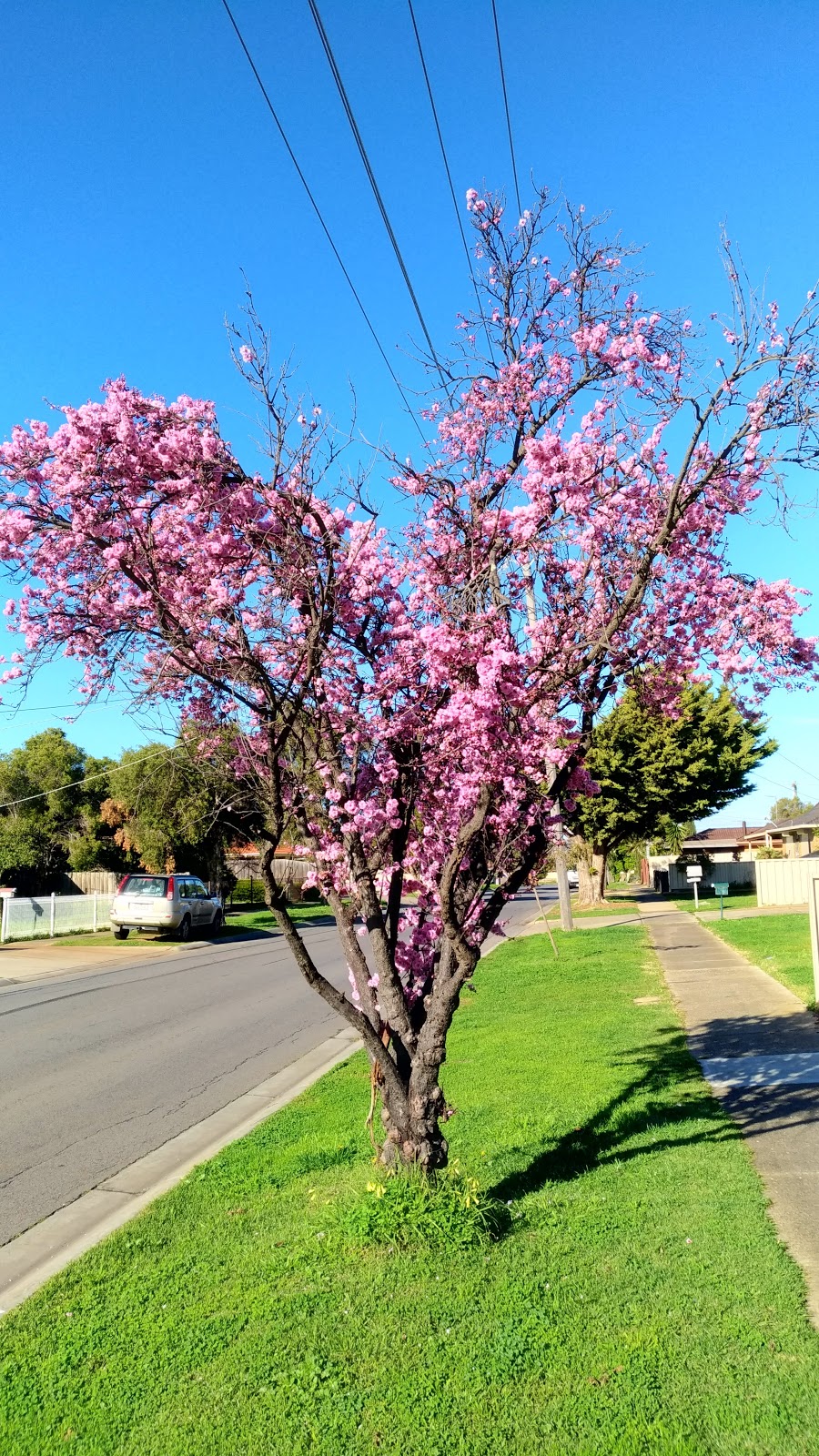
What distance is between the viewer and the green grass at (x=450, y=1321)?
10.9ft

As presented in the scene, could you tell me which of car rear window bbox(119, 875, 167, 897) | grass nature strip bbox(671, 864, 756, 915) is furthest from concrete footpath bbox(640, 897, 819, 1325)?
grass nature strip bbox(671, 864, 756, 915)

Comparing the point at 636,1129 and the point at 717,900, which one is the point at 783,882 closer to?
the point at 717,900

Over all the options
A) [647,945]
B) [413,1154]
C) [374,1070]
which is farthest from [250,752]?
[647,945]

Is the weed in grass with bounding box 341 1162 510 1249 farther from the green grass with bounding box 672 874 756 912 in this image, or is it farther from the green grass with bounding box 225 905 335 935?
the green grass with bounding box 672 874 756 912

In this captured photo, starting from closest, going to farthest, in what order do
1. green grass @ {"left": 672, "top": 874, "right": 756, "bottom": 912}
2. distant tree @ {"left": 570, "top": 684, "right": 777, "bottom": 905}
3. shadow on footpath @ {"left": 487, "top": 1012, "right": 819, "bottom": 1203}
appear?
shadow on footpath @ {"left": 487, "top": 1012, "right": 819, "bottom": 1203}, distant tree @ {"left": 570, "top": 684, "right": 777, "bottom": 905}, green grass @ {"left": 672, "top": 874, "right": 756, "bottom": 912}

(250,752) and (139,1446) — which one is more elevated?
(250,752)

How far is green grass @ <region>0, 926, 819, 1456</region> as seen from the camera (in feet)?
10.9

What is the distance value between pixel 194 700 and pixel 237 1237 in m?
2.79

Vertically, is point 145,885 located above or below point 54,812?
below

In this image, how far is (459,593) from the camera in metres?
5.35

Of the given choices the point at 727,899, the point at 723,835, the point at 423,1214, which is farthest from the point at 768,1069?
the point at 723,835

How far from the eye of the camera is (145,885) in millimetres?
25922

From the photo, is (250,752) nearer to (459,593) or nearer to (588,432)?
(459,593)

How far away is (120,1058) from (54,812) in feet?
92.0
